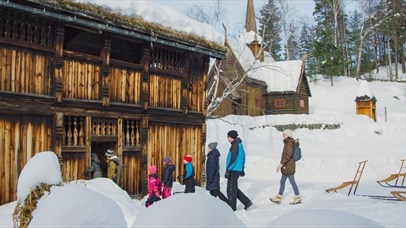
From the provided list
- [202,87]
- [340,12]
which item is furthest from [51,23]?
[340,12]

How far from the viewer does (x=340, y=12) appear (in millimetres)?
54250

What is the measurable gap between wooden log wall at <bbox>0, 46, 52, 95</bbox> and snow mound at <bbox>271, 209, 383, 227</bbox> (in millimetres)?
8155

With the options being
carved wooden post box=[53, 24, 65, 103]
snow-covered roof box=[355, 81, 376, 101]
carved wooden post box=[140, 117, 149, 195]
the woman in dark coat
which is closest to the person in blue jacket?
the woman in dark coat

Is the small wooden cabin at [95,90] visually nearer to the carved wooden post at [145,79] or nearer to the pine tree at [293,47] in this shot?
the carved wooden post at [145,79]

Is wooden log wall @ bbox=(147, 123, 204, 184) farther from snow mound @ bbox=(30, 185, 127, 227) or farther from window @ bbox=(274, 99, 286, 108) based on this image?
window @ bbox=(274, 99, 286, 108)

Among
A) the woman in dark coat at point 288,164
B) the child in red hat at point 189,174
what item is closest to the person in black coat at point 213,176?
the child in red hat at point 189,174

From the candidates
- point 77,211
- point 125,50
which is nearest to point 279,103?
point 125,50

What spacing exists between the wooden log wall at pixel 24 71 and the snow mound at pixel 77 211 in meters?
7.17

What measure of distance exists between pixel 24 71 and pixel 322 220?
338 inches

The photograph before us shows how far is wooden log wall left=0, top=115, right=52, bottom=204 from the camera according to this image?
830 centimetres

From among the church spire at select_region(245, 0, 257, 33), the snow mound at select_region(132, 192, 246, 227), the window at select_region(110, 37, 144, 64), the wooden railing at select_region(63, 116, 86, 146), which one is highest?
the church spire at select_region(245, 0, 257, 33)

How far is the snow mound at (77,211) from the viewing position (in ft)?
6.06

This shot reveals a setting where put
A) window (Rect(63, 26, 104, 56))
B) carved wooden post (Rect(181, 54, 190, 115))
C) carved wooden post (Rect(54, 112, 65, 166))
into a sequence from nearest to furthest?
carved wooden post (Rect(54, 112, 65, 166)) → window (Rect(63, 26, 104, 56)) → carved wooden post (Rect(181, 54, 190, 115))

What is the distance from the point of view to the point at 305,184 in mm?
17125
